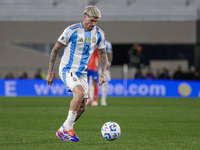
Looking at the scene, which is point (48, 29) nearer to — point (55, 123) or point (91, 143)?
point (55, 123)

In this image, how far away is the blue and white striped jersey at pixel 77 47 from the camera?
23.2ft

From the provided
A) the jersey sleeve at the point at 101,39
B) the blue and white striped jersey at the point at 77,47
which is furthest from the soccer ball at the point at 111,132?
the jersey sleeve at the point at 101,39

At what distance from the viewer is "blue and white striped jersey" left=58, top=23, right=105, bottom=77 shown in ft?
23.2

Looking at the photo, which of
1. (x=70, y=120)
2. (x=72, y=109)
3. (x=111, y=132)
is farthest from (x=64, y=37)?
(x=111, y=132)

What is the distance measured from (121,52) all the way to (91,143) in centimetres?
2456

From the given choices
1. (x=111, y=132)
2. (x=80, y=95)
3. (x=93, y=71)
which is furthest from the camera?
(x=93, y=71)

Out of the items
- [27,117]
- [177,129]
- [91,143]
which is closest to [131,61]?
[27,117]

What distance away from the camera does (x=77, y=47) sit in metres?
7.12

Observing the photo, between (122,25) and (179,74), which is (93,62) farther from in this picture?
(122,25)

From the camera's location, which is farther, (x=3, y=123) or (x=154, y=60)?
(x=154, y=60)

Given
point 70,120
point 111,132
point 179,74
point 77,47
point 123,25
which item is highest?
point 123,25

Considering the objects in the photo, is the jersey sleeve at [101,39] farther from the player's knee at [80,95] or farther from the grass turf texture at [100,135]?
the grass turf texture at [100,135]

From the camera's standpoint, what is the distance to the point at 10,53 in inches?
1142

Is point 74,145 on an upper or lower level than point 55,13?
lower
